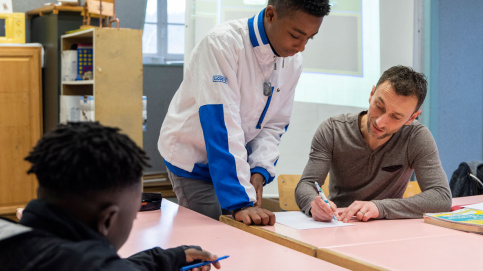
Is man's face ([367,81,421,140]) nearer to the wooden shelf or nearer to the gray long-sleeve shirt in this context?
the gray long-sleeve shirt

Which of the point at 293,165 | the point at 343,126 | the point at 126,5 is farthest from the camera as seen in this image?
the point at 126,5

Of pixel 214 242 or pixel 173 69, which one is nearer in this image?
pixel 214 242

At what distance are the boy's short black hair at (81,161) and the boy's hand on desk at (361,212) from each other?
1.16 meters

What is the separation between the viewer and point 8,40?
406 centimetres

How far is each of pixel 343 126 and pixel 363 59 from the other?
5.65 ft

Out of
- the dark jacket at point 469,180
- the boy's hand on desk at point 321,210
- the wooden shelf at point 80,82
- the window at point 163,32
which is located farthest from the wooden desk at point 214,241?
the window at point 163,32

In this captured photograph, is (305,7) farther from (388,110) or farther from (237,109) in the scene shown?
(388,110)

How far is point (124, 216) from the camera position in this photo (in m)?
0.73

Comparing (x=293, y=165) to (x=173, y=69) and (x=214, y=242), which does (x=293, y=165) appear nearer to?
(x=173, y=69)

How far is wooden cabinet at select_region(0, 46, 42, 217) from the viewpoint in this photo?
3.95 meters

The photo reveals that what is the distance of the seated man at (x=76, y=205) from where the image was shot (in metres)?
0.64

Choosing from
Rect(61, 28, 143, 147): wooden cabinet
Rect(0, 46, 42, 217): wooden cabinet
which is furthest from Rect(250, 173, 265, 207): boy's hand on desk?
Rect(0, 46, 42, 217): wooden cabinet

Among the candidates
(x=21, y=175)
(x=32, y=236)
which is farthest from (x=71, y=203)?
(x=21, y=175)

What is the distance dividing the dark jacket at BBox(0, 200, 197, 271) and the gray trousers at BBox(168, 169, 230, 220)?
116 cm
